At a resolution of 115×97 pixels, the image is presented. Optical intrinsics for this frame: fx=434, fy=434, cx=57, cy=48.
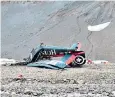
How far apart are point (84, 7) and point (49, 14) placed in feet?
8.73

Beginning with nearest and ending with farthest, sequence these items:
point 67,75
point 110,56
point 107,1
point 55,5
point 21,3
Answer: point 67,75, point 110,56, point 107,1, point 55,5, point 21,3

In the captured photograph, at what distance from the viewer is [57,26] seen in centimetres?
2800

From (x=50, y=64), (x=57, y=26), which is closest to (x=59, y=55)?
(x=50, y=64)

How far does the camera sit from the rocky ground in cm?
1005

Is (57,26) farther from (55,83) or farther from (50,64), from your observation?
(55,83)

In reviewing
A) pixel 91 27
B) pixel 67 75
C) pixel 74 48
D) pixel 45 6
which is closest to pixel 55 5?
pixel 45 6

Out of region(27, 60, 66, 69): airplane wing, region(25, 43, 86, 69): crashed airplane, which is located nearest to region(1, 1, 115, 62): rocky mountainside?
region(25, 43, 86, 69): crashed airplane

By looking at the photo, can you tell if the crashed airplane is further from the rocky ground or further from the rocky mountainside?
the rocky mountainside

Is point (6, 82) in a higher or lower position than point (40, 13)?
lower

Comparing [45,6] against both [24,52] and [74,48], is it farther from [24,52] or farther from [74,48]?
[74,48]

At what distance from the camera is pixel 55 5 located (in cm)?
3312

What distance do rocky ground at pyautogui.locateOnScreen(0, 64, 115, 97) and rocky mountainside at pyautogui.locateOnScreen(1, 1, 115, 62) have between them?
7893mm

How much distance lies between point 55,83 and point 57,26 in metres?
16.5

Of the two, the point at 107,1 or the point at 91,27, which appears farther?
the point at 107,1
